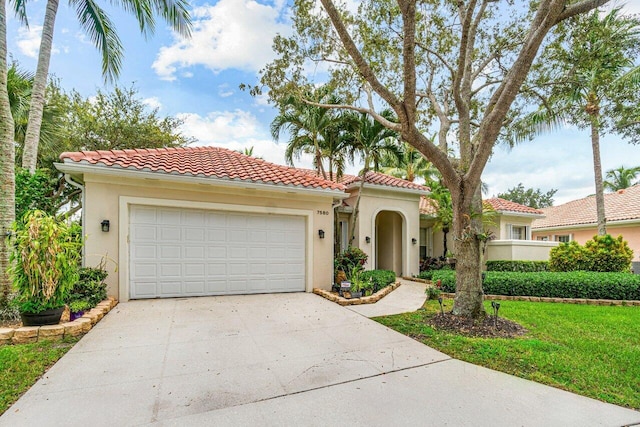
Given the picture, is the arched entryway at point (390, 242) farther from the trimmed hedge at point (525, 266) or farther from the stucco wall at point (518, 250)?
the trimmed hedge at point (525, 266)

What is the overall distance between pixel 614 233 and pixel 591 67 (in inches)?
562

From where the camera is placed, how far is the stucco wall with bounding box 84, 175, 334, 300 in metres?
7.61

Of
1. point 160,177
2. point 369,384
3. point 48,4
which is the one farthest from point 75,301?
point 48,4

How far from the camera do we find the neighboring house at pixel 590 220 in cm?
1670

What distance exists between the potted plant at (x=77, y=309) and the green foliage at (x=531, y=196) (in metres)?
49.5

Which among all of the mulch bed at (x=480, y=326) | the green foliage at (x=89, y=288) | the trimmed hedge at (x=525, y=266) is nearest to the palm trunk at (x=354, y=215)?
the mulch bed at (x=480, y=326)

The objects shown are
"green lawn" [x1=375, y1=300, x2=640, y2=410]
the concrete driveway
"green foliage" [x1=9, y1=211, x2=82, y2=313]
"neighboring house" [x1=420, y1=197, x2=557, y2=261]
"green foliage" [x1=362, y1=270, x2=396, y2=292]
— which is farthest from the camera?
"neighboring house" [x1=420, y1=197, x2=557, y2=261]

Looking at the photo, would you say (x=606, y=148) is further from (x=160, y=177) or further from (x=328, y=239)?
(x=160, y=177)

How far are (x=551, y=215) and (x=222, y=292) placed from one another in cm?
2501

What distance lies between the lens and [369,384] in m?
3.82

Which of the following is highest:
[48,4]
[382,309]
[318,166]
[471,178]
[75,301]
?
[48,4]

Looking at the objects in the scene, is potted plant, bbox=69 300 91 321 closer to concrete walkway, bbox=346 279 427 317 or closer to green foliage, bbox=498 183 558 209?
concrete walkway, bbox=346 279 427 317

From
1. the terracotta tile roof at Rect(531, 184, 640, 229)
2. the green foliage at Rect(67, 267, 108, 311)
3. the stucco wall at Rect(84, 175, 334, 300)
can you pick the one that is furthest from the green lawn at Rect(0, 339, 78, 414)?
the terracotta tile roof at Rect(531, 184, 640, 229)

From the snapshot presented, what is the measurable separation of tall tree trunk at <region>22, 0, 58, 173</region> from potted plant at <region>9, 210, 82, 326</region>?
341cm
